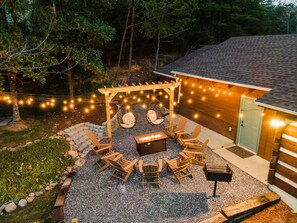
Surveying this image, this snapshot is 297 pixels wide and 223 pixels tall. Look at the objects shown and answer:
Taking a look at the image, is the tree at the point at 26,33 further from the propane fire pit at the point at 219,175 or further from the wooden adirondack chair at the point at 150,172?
the propane fire pit at the point at 219,175

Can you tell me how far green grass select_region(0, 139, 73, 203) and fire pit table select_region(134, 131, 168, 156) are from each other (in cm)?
300

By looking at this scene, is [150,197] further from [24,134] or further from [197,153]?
[24,134]

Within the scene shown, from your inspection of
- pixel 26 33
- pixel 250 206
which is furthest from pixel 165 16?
pixel 250 206

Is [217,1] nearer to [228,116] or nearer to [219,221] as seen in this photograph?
[228,116]

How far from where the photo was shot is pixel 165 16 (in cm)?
1938

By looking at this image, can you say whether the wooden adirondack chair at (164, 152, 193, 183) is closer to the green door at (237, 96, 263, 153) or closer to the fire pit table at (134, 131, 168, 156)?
the fire pit table at (134, 131, 168, 156)

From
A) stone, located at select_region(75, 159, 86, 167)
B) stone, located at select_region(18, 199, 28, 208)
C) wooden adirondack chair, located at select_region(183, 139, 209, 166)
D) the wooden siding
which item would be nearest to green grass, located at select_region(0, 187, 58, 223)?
stone, located at select_region(18, 199, 28, 208)

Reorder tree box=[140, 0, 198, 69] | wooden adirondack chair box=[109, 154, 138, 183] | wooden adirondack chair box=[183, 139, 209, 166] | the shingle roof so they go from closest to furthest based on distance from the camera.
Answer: the shingle roof, wooden adirondack chair box=[109, 154, 138, 183], wooden adirondack chair box=[183, 139, 209, 166], tree box=[140, 0, 198, 69]

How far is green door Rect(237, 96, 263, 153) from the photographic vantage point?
29.5 feet

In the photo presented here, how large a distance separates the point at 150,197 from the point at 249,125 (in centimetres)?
577

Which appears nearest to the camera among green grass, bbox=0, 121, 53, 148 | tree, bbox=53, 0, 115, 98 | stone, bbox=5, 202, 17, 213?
stone, bbox=5, 202, 17, 213

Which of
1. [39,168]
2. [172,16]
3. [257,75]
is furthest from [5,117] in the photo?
[172,16]

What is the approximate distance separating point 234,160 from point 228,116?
2684mm

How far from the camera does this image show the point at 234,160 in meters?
8.70
